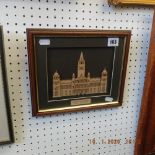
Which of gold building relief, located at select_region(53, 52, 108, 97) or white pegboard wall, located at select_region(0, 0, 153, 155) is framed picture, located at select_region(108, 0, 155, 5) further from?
gold building relief, located at select_region(53, 52, 108, 97)

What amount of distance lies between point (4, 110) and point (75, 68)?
276 mm

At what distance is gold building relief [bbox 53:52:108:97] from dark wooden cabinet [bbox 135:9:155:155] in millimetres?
172

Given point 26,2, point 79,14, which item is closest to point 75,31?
point 79,14

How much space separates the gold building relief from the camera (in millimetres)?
741

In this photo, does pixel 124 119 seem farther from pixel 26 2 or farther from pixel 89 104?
pixel 26 2

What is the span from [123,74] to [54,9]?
13.4 inches

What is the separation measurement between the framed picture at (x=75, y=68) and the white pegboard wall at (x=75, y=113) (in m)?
0.04

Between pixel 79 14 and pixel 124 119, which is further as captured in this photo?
pixel 124 119

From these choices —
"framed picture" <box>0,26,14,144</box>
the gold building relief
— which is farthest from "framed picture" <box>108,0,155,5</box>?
"framed picture" <box>0,26,14,144</box>

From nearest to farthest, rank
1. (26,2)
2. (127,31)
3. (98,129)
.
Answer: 1. (26,2)
2. (127,31)
3. (98,129)

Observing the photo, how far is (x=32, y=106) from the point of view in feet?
2.40

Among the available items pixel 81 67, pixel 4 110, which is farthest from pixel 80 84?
pixel 4 110
